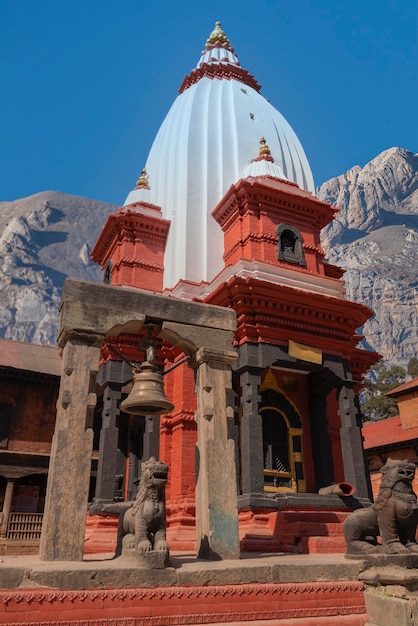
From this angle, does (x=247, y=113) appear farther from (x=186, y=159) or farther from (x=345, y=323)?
(x=345, y=323)

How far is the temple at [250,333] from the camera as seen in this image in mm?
11266

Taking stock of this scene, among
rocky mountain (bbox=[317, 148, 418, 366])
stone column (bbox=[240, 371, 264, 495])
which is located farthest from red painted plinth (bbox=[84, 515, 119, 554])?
rocky mountain (bbox=[317, 148, 418, 366])

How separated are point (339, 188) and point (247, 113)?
410ft

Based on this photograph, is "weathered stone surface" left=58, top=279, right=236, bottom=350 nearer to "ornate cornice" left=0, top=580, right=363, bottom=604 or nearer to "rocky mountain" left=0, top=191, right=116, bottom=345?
"ornate cornice" left=0, top=580, right=363, bottom=604

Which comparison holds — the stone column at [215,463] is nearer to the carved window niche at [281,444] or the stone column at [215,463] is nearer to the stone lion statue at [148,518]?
the stone lion statue at [148,518]

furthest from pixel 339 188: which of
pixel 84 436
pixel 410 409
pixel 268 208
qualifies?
pixel 84 436

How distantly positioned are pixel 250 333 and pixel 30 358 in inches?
639

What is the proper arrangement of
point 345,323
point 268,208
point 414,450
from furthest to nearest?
point 414,450 < point 268,208 < point 345,323

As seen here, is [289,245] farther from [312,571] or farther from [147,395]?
[312,571]

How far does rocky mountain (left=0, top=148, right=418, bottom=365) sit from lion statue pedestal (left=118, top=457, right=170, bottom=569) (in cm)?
9596

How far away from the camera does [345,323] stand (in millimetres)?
13461

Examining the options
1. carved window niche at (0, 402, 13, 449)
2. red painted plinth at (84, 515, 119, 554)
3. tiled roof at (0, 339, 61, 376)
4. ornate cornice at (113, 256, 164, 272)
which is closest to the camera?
red painted plinth at (84, 515, 119, 554)

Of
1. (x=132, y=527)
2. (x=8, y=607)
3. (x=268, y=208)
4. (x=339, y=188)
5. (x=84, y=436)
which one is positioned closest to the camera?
(x=8, y=607)

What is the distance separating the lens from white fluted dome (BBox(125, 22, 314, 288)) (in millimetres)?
17594
